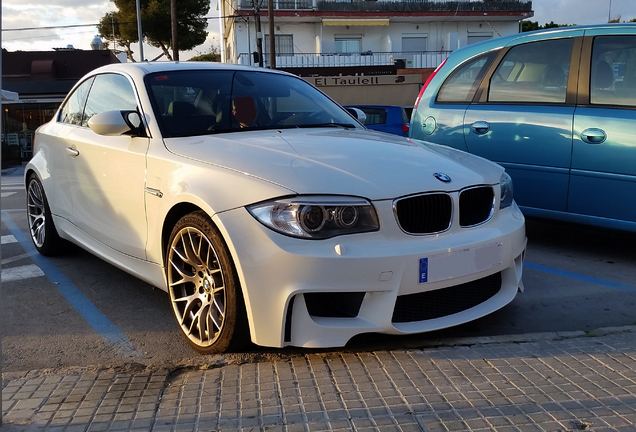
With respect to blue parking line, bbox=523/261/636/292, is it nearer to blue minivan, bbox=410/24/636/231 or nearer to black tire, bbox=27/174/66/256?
blue minivan, bbox=410/24/636/231

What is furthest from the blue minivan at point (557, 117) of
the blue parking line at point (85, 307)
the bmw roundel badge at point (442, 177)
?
the blue parking line at point (85, 307)

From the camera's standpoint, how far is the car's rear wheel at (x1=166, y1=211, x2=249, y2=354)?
287 cm

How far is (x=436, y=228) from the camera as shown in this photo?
3025 mm

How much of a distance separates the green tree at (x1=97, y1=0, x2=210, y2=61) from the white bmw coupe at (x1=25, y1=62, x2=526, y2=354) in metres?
36.9

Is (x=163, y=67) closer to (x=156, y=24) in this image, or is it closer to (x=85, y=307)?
(x=85, y=307)

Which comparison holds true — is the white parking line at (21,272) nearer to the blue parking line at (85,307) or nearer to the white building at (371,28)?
the blue parking line at (85,307)

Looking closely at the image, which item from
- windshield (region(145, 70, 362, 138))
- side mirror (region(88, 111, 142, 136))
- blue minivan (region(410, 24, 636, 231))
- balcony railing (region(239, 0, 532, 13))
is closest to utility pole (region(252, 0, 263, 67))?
balcony railing (region(239, 0, 532, 13))

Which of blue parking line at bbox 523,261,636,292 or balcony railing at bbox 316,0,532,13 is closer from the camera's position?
blue parking line at bbox 523,261,636,292

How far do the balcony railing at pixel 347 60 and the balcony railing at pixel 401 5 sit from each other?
2.80 m

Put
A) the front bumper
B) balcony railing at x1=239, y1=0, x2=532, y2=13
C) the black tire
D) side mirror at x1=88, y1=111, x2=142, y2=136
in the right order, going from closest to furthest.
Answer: the front bumper
side mirror at x1=88, y1=111, x2=142, y2=136
the black tire
balcony railing at x1=239, y1=0, x2=532, y2=13

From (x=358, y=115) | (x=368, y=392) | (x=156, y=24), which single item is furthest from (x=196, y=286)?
(x=156, y=24)

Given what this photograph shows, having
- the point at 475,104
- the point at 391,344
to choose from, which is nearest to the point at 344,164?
the point at 391,344

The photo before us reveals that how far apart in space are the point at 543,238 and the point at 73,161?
4.07m

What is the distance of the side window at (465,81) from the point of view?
5477 mm
